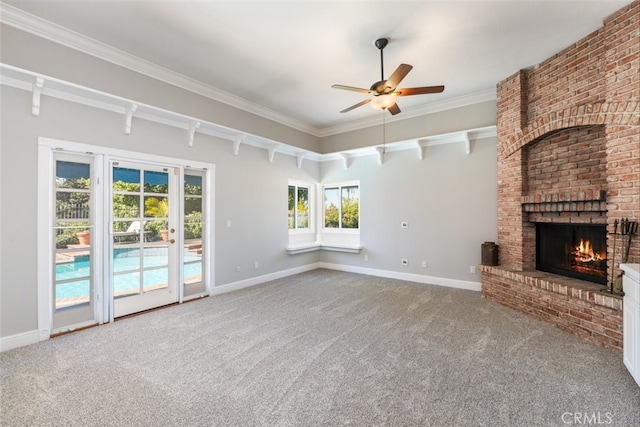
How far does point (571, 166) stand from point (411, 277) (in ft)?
9.92

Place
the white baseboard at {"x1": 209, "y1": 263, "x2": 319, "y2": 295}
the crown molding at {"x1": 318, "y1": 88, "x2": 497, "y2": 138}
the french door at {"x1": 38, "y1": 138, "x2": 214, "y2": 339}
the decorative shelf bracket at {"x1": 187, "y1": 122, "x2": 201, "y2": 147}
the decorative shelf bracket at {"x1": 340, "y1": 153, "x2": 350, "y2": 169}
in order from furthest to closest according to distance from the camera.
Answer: the decorative shelf bracket at {"x1": 340, "y1": 153, "x2": 350, "y2": 169}
the white baseboard at {"x1": 209, "y1": 263, "x2": 319, "y2": 295}
the crown molding at {"x1": 318, "y1": 88, "x2": 497, "y2": 138}
the decorative shelf bracket at {"x1": 187, "y1": 122, "x2": 201, "y2": 147}
the french door at {"x1": 38, "y1": 138, "x2": 214, "y2": 339}

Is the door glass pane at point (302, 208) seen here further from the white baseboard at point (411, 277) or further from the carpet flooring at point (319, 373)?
the carpet flooring at point (319, 373)

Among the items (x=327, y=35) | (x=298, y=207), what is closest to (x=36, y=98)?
(x=327, y=35)

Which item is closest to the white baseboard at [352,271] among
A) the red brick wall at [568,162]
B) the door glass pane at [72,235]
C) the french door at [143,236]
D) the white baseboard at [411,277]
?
the white baseboard at [411,277]

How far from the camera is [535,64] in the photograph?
371cm

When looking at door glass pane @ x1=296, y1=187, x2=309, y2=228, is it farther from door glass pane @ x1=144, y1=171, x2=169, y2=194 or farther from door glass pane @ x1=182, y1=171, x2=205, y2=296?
door glass pane @ x1=144, y1=171, x2=169, y2=194

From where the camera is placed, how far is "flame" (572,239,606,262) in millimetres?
3390

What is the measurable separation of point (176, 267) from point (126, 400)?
93.7 inches

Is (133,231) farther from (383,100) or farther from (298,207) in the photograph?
(383,100)

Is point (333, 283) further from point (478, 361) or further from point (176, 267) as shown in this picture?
point (478, 361)

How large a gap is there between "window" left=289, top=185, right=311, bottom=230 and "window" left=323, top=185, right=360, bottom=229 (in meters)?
0.47

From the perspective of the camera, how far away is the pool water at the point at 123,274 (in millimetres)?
3270

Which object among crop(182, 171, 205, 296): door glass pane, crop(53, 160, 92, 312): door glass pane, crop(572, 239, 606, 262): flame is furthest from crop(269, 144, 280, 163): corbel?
crop(572, 239, 606, 262): flame

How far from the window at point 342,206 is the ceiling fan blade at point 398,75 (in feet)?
11.4
